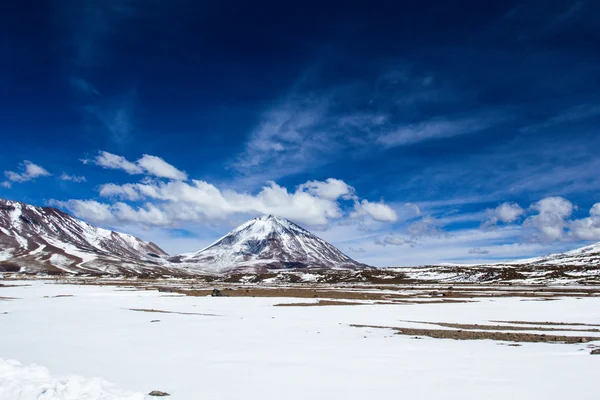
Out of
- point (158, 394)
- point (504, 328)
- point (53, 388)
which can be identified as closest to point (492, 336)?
point (504, 328)

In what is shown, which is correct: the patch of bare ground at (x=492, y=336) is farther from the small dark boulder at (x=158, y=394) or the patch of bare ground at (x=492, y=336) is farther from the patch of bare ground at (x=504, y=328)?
the small dark boulder at (x=158, y=394)

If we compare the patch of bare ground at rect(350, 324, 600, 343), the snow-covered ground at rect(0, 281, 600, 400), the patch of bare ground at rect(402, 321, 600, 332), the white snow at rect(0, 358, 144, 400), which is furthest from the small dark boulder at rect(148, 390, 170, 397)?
the patch of bare ground at rect(402, 321, 600, 332)

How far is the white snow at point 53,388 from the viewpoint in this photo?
11922 millimetres

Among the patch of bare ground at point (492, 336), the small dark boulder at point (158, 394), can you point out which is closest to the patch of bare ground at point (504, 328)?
the patch of bare ground at point (492, 336)

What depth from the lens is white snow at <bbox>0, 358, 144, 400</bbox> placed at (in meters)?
11.9

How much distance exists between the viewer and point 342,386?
13578 millimetres

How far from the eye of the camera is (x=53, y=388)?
12430 millimetres

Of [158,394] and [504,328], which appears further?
[504,328]

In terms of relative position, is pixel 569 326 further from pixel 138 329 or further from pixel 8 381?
pixel 8 381

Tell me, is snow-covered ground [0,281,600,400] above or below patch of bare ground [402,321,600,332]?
below

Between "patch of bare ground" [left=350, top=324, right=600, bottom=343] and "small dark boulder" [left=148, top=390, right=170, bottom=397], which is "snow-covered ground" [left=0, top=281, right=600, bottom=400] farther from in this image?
"patch of bare ground" [left=350, top=324, right=600, bottom=343]

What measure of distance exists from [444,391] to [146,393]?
29.2 ft

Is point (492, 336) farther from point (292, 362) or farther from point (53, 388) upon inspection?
point (53, 388)

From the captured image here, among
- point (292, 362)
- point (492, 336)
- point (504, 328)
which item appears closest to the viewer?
point (292, 362)
